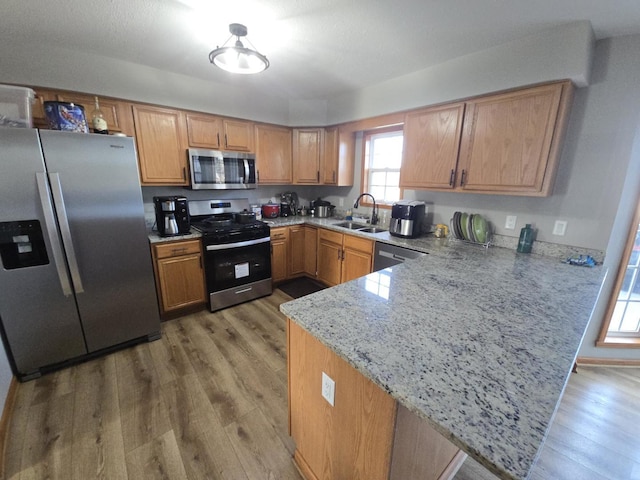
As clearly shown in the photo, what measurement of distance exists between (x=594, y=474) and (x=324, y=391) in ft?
5.16

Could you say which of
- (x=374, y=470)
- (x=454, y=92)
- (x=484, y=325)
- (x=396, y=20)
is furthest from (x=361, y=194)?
(x=374, y=470)

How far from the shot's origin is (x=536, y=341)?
0.93m

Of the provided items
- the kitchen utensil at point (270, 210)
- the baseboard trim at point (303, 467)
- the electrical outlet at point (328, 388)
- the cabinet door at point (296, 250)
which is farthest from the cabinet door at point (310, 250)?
the electrical outlet at point (328, 388)

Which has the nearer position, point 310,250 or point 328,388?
point 328,388

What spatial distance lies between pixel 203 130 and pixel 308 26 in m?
1.63

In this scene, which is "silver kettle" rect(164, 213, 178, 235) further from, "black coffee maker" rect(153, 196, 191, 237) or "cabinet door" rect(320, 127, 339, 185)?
"cabinet door" rect(320, 127, 339, 185)

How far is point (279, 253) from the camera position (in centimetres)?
328

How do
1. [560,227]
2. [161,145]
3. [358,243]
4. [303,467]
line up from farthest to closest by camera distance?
1. [358,243]
2. [161,145]
3. [560,227]
4. [303,467]

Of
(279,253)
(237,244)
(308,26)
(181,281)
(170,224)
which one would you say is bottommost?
(181,281)

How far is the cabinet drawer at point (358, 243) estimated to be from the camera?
263 centimetres

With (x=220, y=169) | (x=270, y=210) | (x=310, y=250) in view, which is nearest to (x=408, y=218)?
(x=310, y=250)

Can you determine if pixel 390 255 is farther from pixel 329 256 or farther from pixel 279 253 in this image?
pixel 279 253

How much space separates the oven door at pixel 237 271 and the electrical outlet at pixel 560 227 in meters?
2.63

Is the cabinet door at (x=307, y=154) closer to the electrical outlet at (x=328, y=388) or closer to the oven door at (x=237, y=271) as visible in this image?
the oven door at (x=237, y=271)
